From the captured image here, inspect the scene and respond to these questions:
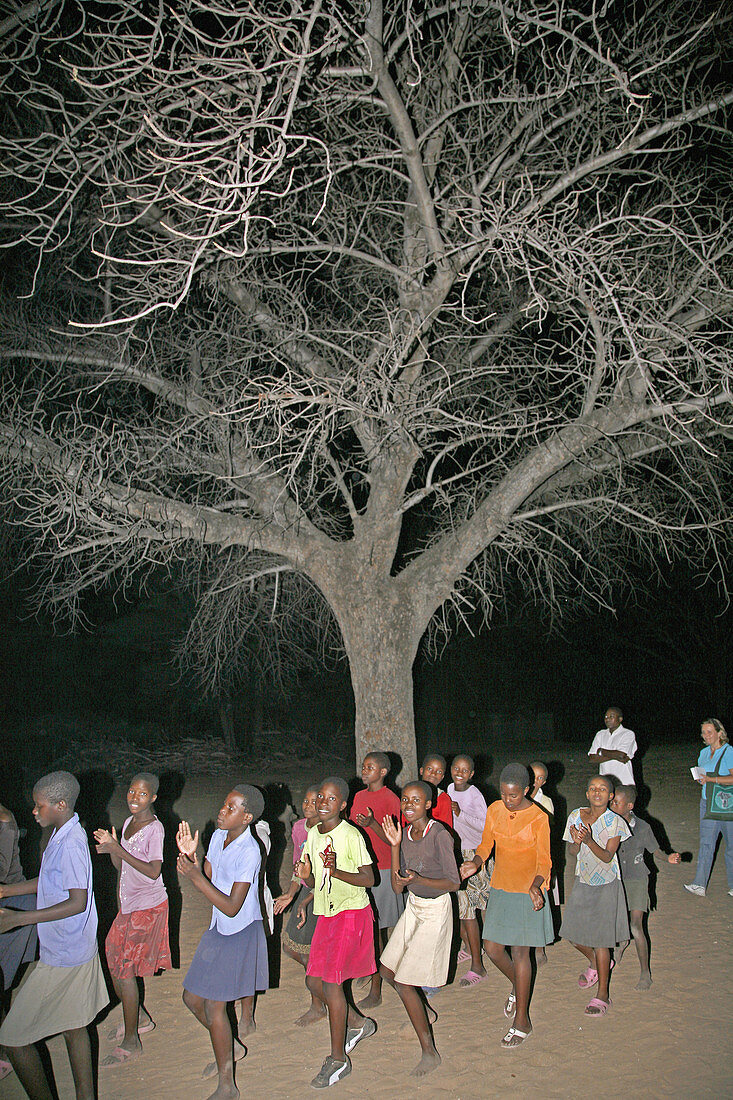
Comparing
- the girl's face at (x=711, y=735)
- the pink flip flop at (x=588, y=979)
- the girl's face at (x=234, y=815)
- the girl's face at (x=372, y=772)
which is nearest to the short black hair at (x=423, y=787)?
the girl's face at (x=372, y=772)

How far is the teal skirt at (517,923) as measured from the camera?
16.0ft

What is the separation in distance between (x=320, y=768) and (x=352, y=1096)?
16.6m

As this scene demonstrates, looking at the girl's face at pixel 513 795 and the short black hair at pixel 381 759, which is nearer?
the girl's face at pixel 513 795

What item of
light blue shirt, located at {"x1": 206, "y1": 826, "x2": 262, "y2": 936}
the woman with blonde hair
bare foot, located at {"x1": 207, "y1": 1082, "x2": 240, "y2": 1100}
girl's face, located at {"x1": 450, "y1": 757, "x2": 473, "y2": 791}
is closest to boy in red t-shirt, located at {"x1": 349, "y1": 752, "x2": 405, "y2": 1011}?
girl's face, located at {"x1": 450, "y1": 757, "x2": 473, "y2": 791}

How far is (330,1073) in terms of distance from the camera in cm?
448

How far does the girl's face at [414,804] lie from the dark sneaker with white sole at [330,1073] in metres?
1.36

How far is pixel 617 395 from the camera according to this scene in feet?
24.7

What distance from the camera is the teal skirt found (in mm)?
4875

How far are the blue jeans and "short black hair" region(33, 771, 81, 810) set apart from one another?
607 centimetres

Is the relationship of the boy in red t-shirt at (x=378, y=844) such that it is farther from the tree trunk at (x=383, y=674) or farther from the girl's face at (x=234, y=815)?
the tree trunk at (x=383, y=674)

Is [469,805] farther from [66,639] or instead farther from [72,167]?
[66,639]

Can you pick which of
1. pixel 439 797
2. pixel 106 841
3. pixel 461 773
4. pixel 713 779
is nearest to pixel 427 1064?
pixel 439 797

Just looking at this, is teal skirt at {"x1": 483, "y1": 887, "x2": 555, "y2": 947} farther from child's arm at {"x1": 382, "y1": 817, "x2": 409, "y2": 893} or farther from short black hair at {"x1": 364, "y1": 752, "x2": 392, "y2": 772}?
short black hair at {"x1": 364, "y1": 752, "x2": 392, "y2": 772}

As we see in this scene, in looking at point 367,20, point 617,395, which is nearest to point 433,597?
point 617,395
